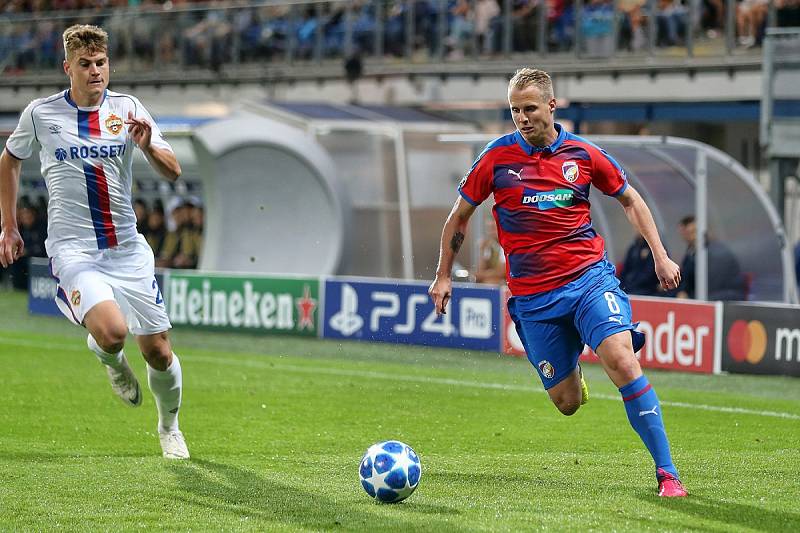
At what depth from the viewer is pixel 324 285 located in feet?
58.6

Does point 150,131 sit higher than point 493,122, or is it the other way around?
point 150,131

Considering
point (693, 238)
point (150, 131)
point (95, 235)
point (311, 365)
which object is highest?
point (150, 131)

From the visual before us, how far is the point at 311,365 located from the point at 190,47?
613 inches

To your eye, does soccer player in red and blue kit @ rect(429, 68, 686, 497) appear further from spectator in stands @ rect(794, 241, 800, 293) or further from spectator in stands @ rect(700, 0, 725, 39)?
spectator in stands @ rect(700, 0, 725, 39)

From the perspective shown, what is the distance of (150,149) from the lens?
7676 millimetres

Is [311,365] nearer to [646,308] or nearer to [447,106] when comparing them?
[646,308]

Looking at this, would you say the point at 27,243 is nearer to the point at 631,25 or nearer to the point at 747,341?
the point at 631,25

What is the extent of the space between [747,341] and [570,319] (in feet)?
23.6

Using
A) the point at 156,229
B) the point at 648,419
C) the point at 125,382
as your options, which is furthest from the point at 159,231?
the point at 648,419

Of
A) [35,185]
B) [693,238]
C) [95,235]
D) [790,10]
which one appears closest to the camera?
[95,235]

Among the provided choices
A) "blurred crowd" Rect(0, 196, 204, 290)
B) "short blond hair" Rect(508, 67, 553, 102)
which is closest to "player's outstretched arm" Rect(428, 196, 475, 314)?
"short blond hair" Rect(508, 67, 553, 102)

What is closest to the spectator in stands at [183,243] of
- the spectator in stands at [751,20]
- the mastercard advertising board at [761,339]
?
the spectator in stands at [751,20]

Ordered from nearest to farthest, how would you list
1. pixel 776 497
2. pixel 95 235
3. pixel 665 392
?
pixel 776 497, pixel 95 235, pixel 665 392

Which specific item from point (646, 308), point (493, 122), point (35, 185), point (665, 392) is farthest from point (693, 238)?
point (35, 185)
